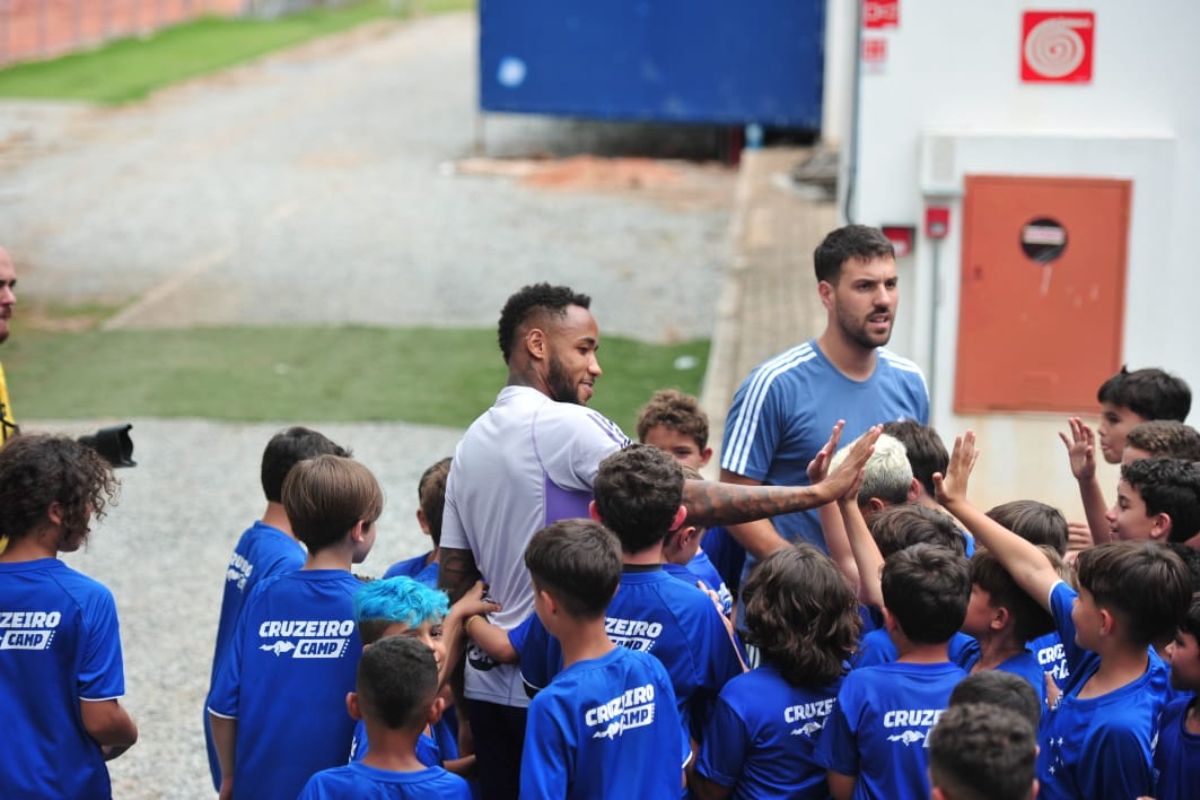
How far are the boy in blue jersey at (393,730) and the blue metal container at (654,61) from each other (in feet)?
67.6

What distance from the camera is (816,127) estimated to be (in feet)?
78.3

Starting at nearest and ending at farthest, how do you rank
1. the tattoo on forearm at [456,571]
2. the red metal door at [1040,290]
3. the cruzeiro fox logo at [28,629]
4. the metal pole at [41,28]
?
the cruzeiro fox logo at [28,629] < the tattoo on forearm at [456,571] < the red metal door at [1040,290] < the metal pole at [41,28]

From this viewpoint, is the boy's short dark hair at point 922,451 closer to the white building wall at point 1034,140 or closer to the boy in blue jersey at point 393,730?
the boy in blue jersey at point 393,730

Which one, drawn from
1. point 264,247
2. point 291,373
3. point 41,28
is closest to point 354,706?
point 291,373

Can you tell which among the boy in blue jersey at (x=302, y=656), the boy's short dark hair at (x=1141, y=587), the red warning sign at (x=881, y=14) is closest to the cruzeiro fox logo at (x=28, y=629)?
the boy in blue jersey at (x=302, y=656)

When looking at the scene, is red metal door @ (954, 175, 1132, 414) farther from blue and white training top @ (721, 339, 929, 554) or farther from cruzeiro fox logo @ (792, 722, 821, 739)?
cruzeiro fox logo @ (792, 722, 821, 739)

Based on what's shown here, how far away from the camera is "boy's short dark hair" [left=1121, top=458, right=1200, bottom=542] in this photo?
15.2 ft

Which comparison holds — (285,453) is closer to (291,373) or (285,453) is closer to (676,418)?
(676,418)

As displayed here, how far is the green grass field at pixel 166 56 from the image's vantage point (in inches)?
1233

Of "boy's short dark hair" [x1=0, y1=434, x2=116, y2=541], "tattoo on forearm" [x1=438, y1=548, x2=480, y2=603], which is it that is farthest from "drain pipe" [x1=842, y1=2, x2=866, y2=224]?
"boy's short dark hair" [x1=0, y1=434, x2=116, y2=541]

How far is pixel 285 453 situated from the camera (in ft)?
17.2

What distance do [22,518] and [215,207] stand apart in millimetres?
17594

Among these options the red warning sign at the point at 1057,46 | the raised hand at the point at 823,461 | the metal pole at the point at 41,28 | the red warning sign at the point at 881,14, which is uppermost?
the metal pole at the point at 41,28

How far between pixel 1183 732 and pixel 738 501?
135cm
